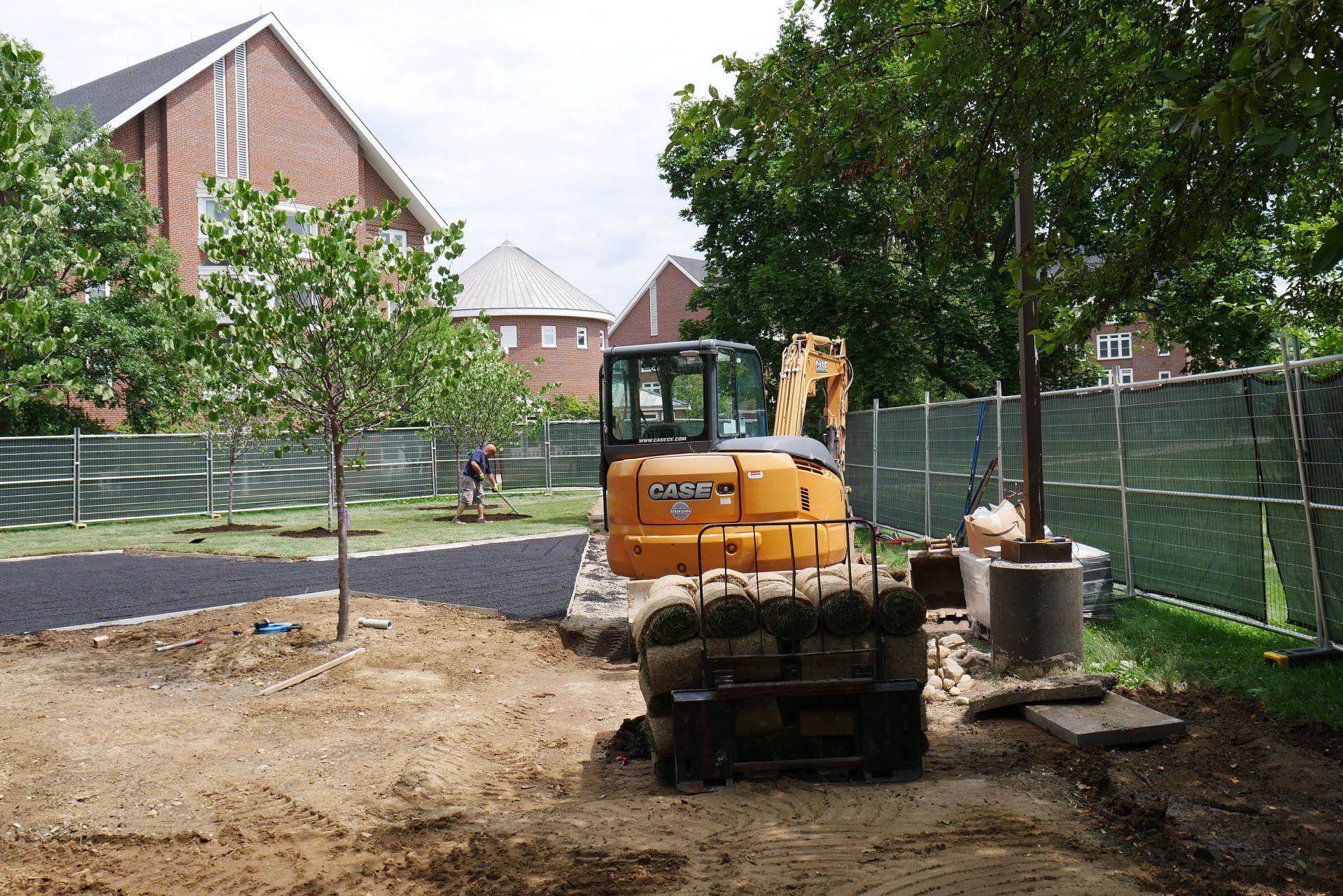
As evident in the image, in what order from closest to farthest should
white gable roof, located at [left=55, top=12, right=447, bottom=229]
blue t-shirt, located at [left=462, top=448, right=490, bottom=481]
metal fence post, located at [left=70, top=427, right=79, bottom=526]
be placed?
metal fence post, located at [left=70, top=427, right=79, bottom=526]
blue t-shirt, located at [left=462, top=448, right=490, bottom=481]
white gable roof, located at [left=55, top=12, right=447, bottom=229]

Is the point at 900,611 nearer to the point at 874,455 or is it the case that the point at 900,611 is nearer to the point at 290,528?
the point at 874,455

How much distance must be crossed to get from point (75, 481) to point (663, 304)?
37639mm

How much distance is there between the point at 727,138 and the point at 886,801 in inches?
882

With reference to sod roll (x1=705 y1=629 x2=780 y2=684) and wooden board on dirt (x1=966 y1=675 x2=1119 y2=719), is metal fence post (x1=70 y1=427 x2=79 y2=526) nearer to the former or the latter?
sod roll (x1=705 y1=629 x2=780 y2=684)

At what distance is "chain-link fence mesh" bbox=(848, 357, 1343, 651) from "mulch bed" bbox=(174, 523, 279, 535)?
16.3 meters

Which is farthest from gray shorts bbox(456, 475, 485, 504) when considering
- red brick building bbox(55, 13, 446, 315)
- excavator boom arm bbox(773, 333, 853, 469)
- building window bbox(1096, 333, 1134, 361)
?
building window bbox(1096, 333, 1134, 361)

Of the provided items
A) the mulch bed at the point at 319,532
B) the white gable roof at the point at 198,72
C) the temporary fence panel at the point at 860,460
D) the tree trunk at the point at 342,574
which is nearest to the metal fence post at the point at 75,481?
the mulch bed at the point at 319,532

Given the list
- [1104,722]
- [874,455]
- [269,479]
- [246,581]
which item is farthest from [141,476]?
[1104,722]

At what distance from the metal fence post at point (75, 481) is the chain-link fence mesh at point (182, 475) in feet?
0.05

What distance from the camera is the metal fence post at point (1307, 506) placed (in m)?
7.59

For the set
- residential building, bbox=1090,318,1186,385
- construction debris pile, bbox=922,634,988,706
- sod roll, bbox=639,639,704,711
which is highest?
residential building, bbox=1090,318,1186,385

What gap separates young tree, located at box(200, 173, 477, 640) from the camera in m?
8.96

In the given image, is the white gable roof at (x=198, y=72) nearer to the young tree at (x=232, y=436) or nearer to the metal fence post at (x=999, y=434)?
the young tree at (x=232, y=436)

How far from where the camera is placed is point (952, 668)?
26.6 ft
